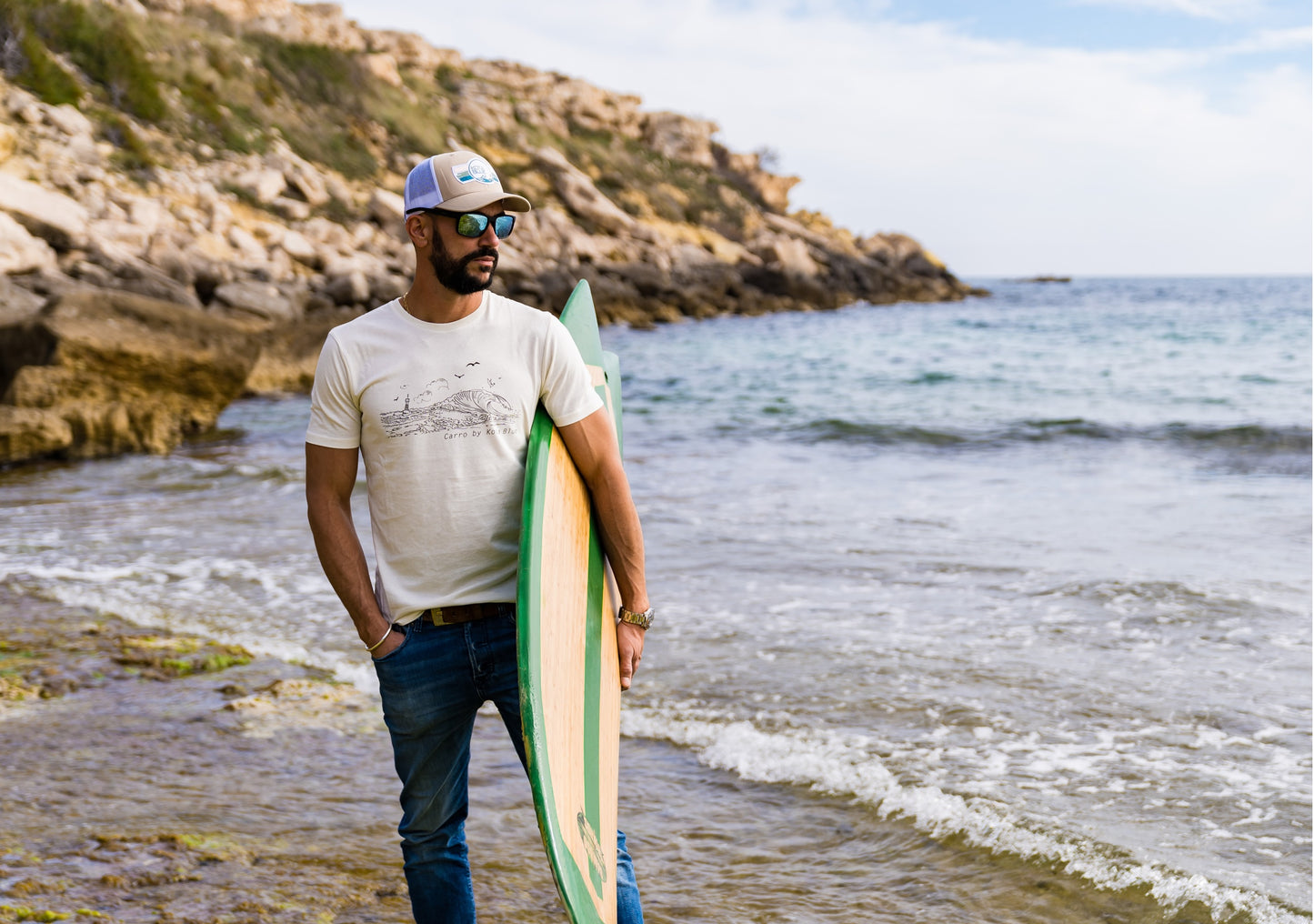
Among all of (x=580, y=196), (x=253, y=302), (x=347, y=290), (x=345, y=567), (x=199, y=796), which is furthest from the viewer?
(x=580, y=196)

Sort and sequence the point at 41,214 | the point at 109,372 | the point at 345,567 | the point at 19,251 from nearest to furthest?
the point at 345,567 < the point at 109,372 < the point at 19,251 < the point at 41,214

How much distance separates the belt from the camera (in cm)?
241

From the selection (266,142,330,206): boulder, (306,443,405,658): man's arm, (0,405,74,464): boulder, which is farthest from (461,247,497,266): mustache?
(266,142,330,206): boulder

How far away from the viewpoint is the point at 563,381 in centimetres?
242

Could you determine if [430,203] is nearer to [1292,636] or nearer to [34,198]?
[1292,636]

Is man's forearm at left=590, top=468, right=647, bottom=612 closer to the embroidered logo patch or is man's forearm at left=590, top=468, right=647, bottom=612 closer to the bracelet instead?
the bracelet

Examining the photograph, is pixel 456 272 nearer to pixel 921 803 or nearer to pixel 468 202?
pixel 468 202

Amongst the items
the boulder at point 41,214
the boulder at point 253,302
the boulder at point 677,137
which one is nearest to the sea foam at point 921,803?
the boulder at point 253,302

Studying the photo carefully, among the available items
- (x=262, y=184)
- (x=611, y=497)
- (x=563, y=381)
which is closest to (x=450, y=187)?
(x=563, y=381)

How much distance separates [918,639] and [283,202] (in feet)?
106

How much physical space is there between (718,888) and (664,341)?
29104mm

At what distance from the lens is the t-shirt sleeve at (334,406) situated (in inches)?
92.0

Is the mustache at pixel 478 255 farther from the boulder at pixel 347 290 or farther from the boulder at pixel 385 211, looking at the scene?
→ the boulder at pixel 385 211

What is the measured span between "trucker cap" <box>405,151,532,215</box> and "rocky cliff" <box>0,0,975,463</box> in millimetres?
10039
